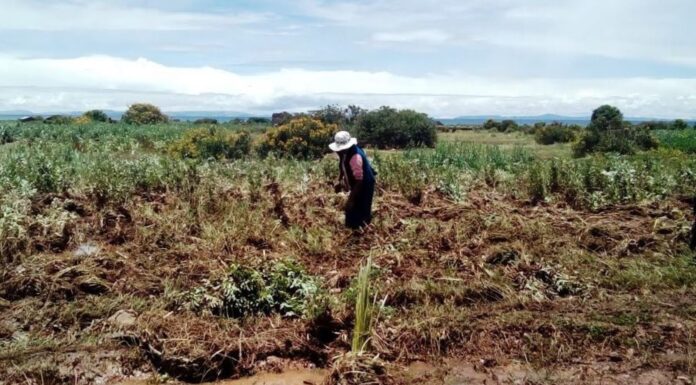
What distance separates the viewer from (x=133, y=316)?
194 inches

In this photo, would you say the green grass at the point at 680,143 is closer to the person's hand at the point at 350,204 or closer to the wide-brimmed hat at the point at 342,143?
the person's hand at the point at 350,204

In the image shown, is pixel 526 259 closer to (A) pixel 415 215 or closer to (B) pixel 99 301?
(A) pixel 415 215

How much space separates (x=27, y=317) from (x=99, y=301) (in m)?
0.56

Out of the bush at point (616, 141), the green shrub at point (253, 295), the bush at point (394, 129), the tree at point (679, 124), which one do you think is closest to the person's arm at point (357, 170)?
the green shrub at point (253, 295)

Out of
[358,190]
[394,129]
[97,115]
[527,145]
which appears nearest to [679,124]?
[527,145]

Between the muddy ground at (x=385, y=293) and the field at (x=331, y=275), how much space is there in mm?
18

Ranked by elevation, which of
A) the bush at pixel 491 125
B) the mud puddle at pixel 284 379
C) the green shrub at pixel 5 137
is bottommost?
the mud puddle at pixel 284 379

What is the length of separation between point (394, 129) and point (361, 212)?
22.8m

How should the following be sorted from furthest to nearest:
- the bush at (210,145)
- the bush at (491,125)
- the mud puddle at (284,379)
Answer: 1. the bush at (491,125)
2. the bush at (210,145)
3. the mud puddle at (284,379)

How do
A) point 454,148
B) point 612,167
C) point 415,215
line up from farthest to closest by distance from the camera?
point 454,148 → point 612,167 → point 415,215

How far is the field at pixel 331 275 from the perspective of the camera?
435 cm

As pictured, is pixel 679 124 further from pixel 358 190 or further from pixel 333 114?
pixel 358 190

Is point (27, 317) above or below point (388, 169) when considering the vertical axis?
below

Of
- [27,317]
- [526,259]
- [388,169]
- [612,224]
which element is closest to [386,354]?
[526,259]
